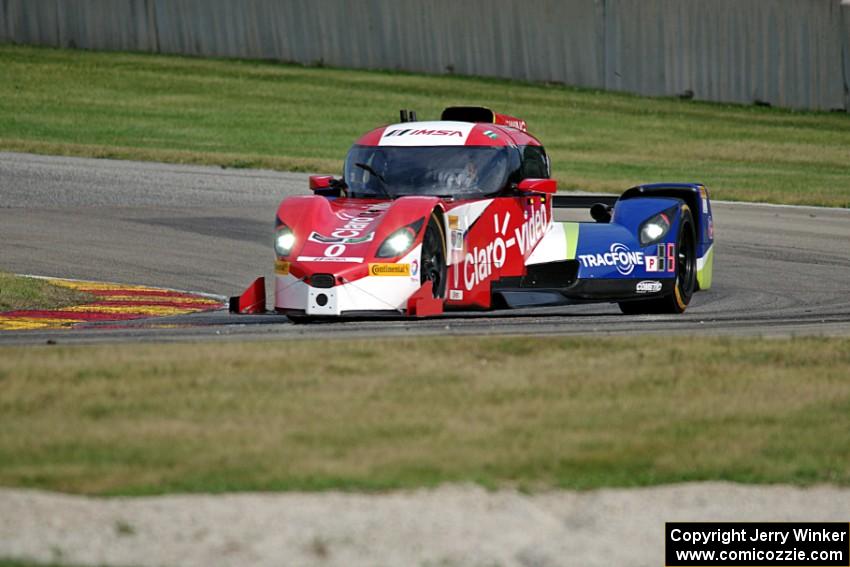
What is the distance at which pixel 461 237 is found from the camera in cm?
1218

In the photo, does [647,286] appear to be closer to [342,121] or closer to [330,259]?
[330,259]

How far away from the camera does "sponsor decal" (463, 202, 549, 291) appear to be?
12.3 metres

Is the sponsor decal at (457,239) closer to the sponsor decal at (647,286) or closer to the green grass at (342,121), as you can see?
the sponsor decal at (647,286)

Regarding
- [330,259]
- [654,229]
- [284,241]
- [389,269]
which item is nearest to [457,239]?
[389,269]

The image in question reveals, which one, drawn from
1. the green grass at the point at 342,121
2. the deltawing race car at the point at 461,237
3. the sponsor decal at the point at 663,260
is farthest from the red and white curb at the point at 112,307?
the green grass at the point at 342,121

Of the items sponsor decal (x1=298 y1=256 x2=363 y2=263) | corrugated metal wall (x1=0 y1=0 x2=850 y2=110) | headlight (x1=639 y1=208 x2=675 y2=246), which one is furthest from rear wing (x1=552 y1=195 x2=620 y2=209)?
corrugated metal wall (x1=0 y1=0 x2=850 y2=110)

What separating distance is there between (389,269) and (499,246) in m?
1.43

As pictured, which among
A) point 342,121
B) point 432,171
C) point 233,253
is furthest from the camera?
point 342,121

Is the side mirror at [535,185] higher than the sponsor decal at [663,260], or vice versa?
the side mirror at [535,185]

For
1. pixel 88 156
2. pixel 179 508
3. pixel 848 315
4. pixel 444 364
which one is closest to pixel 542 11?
pixel 88 156

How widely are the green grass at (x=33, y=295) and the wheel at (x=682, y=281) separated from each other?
4733mm

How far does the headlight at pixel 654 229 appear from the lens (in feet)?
43.9

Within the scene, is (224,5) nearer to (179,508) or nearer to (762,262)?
(762,262)

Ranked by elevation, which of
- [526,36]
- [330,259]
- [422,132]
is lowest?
[330,259]
